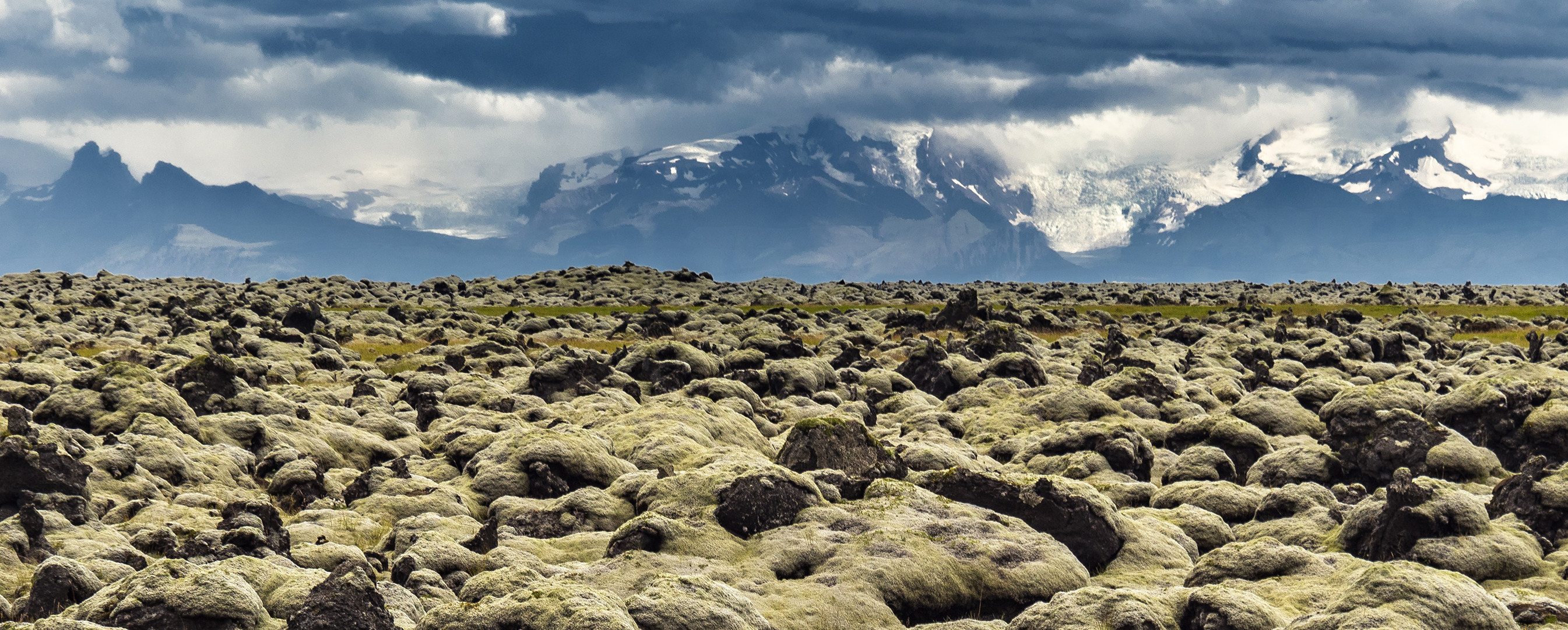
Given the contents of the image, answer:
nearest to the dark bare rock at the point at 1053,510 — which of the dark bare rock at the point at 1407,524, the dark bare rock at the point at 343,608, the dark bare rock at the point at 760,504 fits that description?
the dark bare rock at the point at 760,504

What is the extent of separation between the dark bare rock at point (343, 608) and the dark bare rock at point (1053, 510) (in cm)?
1005

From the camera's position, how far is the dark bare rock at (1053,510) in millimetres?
18578

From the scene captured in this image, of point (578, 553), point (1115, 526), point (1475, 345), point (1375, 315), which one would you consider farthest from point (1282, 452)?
point (1375, 315)

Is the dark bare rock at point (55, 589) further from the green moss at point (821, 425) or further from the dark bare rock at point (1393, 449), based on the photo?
the dark bare rock at point (1393, 449)

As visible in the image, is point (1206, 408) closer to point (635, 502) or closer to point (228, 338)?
point (635, 502)

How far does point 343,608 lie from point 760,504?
7.15 metres

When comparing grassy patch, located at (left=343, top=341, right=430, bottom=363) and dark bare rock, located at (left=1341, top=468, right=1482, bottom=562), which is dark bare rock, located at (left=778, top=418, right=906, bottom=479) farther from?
grassy patch, located at (left=343, top=341, right=430, bottom=363)

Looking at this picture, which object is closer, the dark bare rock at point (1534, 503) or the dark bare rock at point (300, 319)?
the dark bare rock at point (1534, 503)

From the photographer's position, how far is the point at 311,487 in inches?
1010

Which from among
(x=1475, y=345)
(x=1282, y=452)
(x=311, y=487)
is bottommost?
(x=311, y=487)

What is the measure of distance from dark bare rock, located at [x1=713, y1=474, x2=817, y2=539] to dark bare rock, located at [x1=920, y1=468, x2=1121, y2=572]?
114 inches

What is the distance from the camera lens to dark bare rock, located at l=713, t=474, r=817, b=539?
60.2 ft

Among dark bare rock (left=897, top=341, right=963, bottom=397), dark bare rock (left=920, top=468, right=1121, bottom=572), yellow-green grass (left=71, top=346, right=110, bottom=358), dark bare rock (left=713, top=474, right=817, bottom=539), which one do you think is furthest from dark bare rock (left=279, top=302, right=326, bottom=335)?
dark bare rock (left=920, top=468, right=1121, bottom=572)

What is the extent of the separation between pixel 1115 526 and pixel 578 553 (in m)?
9.06
